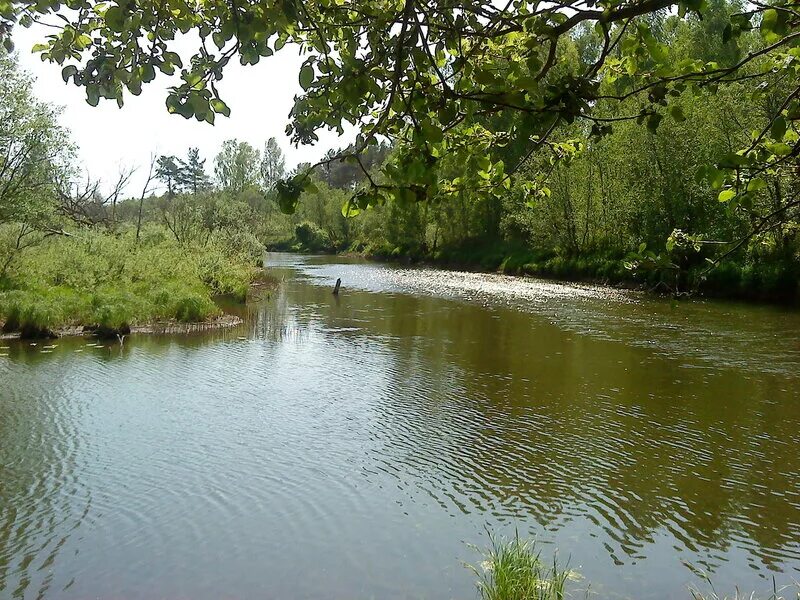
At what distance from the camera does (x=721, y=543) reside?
22.2 feet

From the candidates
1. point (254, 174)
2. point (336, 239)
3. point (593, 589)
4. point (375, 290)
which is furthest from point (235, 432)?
point (254, 174)

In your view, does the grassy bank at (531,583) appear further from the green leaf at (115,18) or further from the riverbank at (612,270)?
the green leaf at (115,18)

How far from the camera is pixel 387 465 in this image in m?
9.10

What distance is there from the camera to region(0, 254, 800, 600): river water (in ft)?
20.4

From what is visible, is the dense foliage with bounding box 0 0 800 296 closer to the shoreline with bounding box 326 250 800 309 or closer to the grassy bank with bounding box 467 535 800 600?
the shoreline with bounding box 326 250 800 309

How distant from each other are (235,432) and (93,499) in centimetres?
286

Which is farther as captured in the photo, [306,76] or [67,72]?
[306,76]

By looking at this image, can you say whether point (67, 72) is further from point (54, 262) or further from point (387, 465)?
point (54, 262)

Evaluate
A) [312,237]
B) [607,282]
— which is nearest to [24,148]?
[607,282]

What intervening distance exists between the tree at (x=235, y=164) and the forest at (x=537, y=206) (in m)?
38.5

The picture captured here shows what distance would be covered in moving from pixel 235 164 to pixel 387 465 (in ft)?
284

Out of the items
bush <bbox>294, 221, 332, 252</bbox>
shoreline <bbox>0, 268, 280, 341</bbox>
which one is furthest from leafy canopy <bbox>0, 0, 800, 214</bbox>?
bush <bbox>294, 221, 332, 252</bbox>

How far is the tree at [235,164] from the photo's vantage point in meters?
88.9

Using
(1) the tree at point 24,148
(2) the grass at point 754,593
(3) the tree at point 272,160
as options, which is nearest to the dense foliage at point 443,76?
(2) the grass at point 754,593
